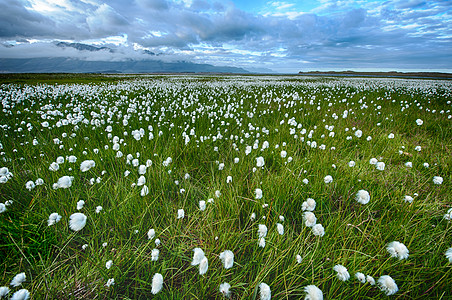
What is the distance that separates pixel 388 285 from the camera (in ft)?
3.90

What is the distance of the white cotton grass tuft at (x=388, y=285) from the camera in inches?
46.1

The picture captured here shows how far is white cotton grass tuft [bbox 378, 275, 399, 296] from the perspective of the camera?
1170mm

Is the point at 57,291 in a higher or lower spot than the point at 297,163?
lower

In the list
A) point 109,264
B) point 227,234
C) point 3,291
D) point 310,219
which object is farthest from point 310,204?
point 3,291

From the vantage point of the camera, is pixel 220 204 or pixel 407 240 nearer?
pixel 407 240

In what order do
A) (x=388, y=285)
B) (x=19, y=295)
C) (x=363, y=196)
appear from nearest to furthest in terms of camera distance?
1. (x=19, y=295)
2. (x=388, y=285)
3. (x=363, y=196)

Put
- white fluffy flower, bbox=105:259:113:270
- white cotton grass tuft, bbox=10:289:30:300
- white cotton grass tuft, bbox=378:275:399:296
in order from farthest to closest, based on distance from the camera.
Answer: white fluffy flower, bbox=105:259:113:270
white cotton grass tuft, bbox=378:275:399:296
white cotton grass tuft, bbox=10:289:30:300

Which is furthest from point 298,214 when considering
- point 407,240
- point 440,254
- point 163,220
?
point 163,220

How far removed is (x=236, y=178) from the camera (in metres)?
2.46

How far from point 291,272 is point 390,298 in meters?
0.66

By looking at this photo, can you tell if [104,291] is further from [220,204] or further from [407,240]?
[407,240]

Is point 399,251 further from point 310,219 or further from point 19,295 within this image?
point 19,295

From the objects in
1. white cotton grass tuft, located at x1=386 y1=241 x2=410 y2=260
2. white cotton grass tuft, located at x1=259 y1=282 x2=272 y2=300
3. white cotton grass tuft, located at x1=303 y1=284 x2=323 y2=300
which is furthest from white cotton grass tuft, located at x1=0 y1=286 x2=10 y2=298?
white cotton grass tuft, located at x1=386 y1=241 x2=410 y2=260

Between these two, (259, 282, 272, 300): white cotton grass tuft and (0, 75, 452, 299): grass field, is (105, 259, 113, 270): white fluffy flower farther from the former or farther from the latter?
(259, 282, 272, 300): white cotton grass tuft
